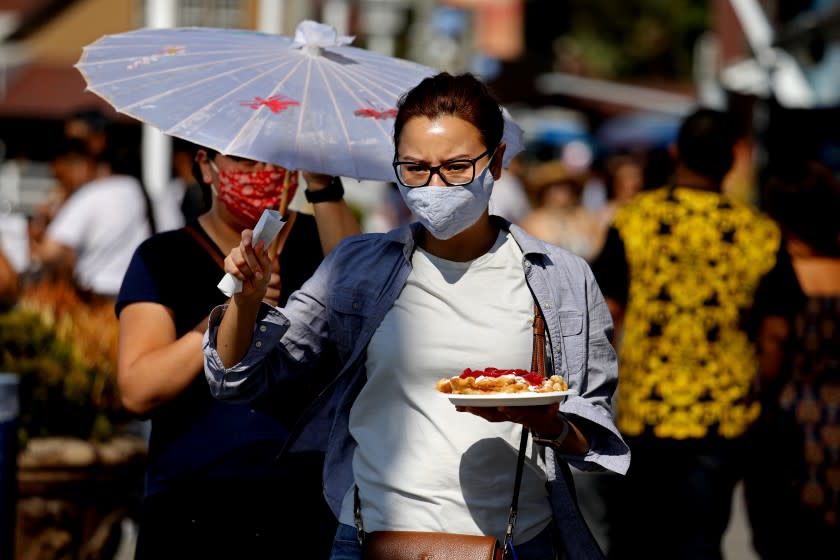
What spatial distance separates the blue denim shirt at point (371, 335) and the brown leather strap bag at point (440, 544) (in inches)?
5.9

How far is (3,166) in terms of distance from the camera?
29734mm

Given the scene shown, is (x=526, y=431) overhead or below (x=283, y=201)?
below

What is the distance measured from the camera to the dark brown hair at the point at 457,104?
3008mm

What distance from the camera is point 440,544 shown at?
2900 millimetres

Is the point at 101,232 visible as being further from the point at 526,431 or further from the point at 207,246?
the point at 526,431

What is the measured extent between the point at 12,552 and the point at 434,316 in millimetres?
2305

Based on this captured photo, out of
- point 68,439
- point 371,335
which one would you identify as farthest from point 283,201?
point 68,439

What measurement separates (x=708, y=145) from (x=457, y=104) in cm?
239

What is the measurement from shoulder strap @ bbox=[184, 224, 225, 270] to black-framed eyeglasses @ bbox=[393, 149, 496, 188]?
0.74 meters

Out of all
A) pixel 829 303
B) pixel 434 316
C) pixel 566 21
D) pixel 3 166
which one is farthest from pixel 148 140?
pixel 566 21

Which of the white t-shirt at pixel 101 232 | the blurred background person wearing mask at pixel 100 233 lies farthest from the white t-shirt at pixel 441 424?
the white t-shirt at pixel 101 232

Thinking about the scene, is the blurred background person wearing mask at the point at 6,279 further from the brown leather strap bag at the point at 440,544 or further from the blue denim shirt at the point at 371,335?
the brown leather strap bag at the point at 440,544

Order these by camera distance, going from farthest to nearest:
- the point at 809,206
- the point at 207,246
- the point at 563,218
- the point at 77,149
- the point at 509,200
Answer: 1. the point at 563,218
2. the point at 509,200
3. the point at 77,149
4. the point at 809,206
5. the point at 207,246

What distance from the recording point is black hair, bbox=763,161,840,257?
5.53m
